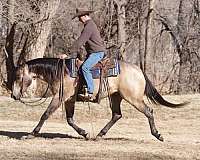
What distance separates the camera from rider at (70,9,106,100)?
1088 cm

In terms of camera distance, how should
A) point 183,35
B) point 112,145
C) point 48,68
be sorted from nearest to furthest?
1. point 112,145
2. point 48,68
3. point 183,35

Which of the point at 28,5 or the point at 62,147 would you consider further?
the point at 28,5

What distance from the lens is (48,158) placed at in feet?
29.8

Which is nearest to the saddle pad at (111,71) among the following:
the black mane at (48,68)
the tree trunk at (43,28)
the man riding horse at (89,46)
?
the man riding horse at (89,46)

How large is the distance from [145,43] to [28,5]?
7.06 m

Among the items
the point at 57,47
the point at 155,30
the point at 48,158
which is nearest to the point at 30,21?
the point at 57,47

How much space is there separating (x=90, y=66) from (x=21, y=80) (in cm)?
148

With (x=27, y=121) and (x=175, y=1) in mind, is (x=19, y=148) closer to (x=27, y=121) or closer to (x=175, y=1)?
(x=27, y=121)

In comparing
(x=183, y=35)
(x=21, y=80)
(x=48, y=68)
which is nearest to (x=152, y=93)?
(x=48, y=68)

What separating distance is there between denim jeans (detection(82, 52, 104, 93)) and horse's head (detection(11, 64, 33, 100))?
118 cm

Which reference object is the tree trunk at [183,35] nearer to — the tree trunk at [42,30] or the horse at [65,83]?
the tree trunk at [42,30]

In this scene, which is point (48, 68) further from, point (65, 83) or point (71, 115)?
point (71, 115)

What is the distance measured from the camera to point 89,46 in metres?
11.1

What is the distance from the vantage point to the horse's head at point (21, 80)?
11.4 meters
